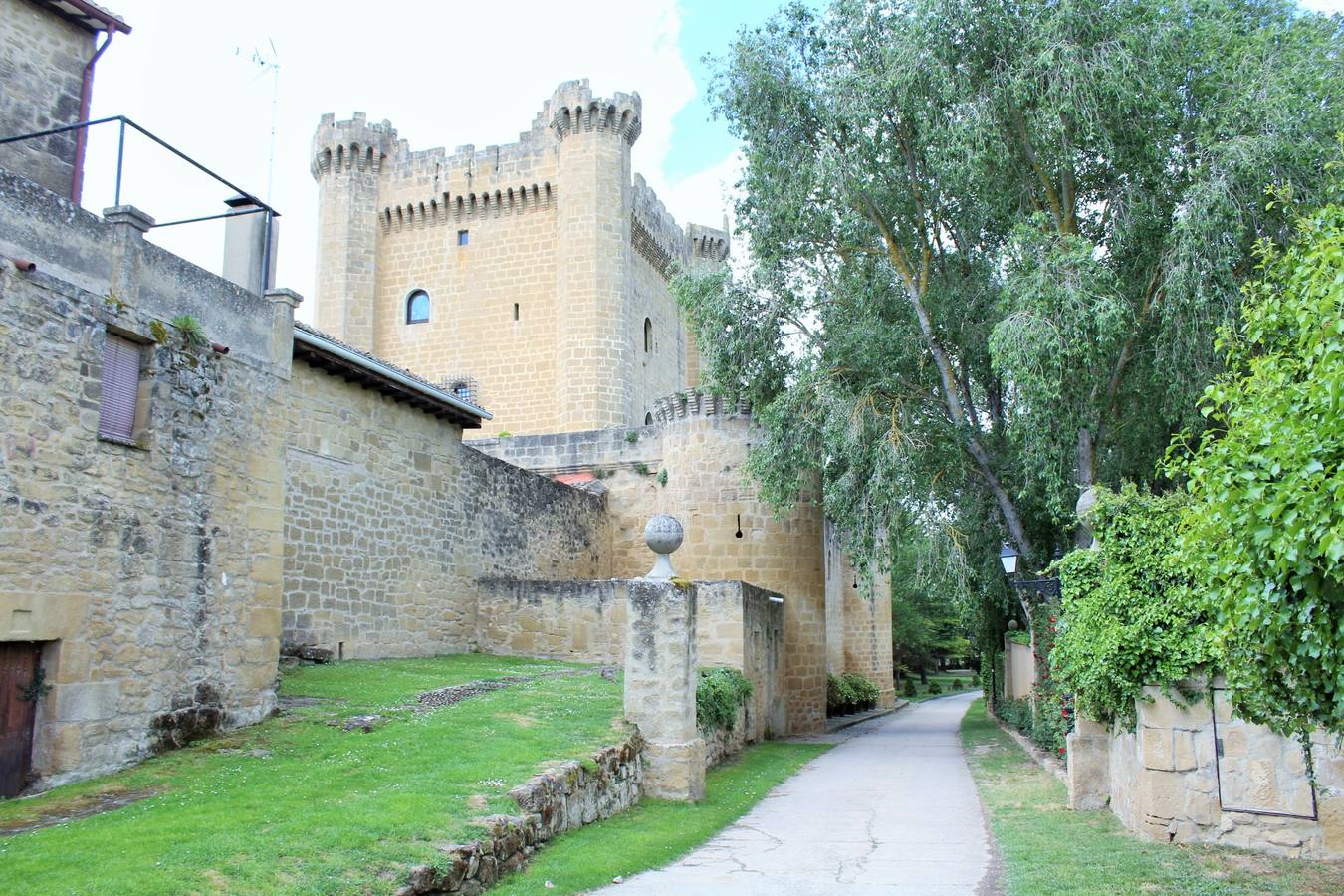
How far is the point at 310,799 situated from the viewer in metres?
7.56

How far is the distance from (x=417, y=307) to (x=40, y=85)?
24818 mm

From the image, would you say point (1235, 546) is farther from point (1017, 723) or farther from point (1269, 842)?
point (1017, 723)

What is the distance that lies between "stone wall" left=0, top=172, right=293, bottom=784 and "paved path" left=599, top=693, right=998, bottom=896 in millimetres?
4502

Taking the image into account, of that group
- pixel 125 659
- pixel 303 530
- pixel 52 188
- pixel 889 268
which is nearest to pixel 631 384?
pixel 889 268

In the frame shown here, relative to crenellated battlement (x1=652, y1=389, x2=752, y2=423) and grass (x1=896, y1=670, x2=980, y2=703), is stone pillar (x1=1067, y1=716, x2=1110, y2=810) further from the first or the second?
grass (x1=896, y1=670, x2=980, y2=703)

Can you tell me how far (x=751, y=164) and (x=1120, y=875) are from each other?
1334 cm

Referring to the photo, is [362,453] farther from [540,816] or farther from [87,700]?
[540,816]

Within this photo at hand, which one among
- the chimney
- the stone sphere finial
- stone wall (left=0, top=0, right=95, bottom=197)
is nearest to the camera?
stone wall (left=0, top=0, right=95, bottom=197)

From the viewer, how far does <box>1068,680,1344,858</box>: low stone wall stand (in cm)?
799

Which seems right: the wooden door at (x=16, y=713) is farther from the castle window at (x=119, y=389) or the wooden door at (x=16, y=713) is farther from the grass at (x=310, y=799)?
the castle window at (x=119, y=389)

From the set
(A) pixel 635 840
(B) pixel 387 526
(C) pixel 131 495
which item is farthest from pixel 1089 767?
(B) pixel 387 526

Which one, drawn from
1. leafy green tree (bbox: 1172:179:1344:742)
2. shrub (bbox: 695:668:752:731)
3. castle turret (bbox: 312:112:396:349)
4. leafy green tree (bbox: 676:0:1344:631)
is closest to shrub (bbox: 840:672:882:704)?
leafy green tree (bbox: 676:0:1344:631)

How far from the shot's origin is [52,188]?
11.4 m

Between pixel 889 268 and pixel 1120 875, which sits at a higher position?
pixel 889 268
